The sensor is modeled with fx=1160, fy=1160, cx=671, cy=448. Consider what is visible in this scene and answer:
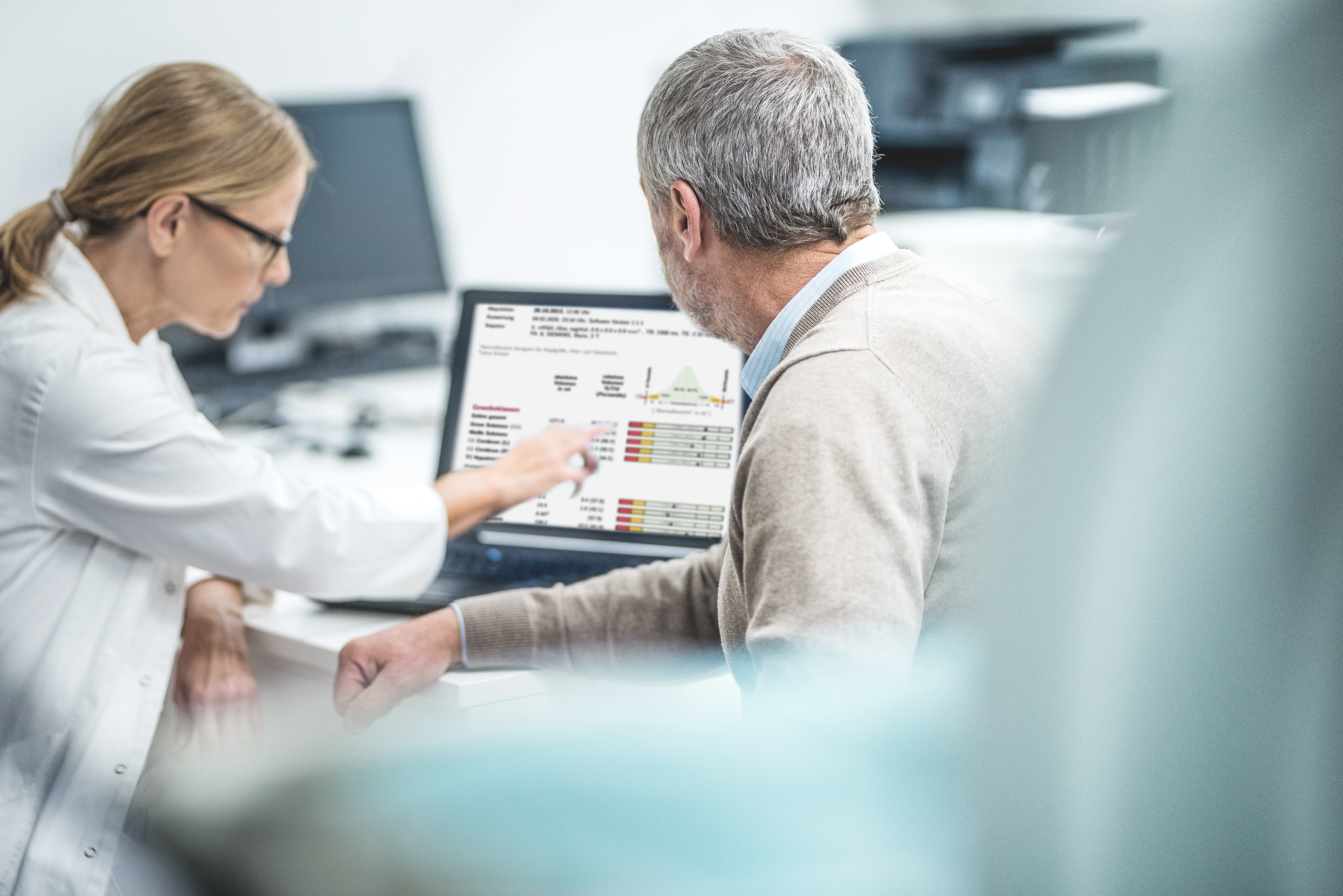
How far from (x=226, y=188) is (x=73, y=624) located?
1.64 feet

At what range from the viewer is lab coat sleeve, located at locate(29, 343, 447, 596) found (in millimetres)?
1071

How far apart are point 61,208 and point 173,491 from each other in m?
0.38

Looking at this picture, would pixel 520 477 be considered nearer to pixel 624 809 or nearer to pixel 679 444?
pixel 679 444

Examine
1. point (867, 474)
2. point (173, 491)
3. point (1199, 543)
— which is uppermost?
point (1199, 543)

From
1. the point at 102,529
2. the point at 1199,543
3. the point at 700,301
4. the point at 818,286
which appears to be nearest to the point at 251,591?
the point at 102,529

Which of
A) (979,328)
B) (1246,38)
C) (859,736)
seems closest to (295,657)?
(979,328)

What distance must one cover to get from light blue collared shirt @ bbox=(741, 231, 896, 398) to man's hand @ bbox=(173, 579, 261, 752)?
611 mm

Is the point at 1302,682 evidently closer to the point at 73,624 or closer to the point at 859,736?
the point at 859,736

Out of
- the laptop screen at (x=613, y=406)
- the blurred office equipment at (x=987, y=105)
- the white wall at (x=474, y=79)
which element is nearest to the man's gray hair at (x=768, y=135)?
the laptop screen at (x=613, y=406)

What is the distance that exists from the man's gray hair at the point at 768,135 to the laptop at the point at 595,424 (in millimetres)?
383

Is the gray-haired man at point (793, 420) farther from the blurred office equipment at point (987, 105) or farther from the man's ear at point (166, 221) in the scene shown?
the blurred office equipment at point (987, 105)

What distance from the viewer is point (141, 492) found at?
1.09m

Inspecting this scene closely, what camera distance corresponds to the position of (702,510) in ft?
4.43

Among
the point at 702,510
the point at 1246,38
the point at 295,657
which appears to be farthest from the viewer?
the point at 702,510
